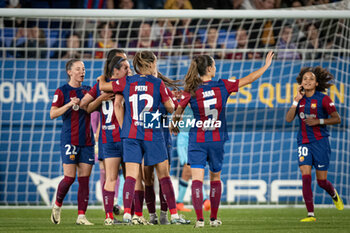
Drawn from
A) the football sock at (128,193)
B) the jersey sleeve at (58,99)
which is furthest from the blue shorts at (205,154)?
the jersey sleeve at (58,99)

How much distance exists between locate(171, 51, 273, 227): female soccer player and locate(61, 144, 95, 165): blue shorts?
1.19m

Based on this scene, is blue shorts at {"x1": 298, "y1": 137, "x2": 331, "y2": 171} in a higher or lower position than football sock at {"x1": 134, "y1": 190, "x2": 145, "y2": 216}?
higher

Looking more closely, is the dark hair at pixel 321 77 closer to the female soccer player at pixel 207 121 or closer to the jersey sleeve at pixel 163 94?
the female soccer player at pixel 207 121

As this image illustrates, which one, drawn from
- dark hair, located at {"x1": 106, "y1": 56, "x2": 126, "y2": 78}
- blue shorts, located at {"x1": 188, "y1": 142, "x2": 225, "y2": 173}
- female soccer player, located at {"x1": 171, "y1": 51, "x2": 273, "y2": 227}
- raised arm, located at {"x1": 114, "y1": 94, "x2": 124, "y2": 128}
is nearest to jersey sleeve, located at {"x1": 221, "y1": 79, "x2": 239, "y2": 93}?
female soccer player, located at {"x1": 171, "y1": 51, "x2": 273, "y2": 227}

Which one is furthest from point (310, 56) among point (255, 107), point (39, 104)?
point (39, 104)

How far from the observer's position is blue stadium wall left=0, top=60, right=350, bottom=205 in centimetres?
924

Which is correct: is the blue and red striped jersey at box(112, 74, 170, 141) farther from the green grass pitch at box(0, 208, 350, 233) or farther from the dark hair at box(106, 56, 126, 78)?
the green grass pitch at box(0, 208, 350, 233)

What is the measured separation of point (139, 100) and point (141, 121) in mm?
199

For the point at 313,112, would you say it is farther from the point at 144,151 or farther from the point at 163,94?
the point at 144,151

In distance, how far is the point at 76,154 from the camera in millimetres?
6352

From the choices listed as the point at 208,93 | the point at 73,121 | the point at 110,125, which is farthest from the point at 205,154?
the point at 73,121

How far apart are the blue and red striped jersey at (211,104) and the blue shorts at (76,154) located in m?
1.26

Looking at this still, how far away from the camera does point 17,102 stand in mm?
9219

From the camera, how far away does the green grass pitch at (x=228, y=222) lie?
5527mm
